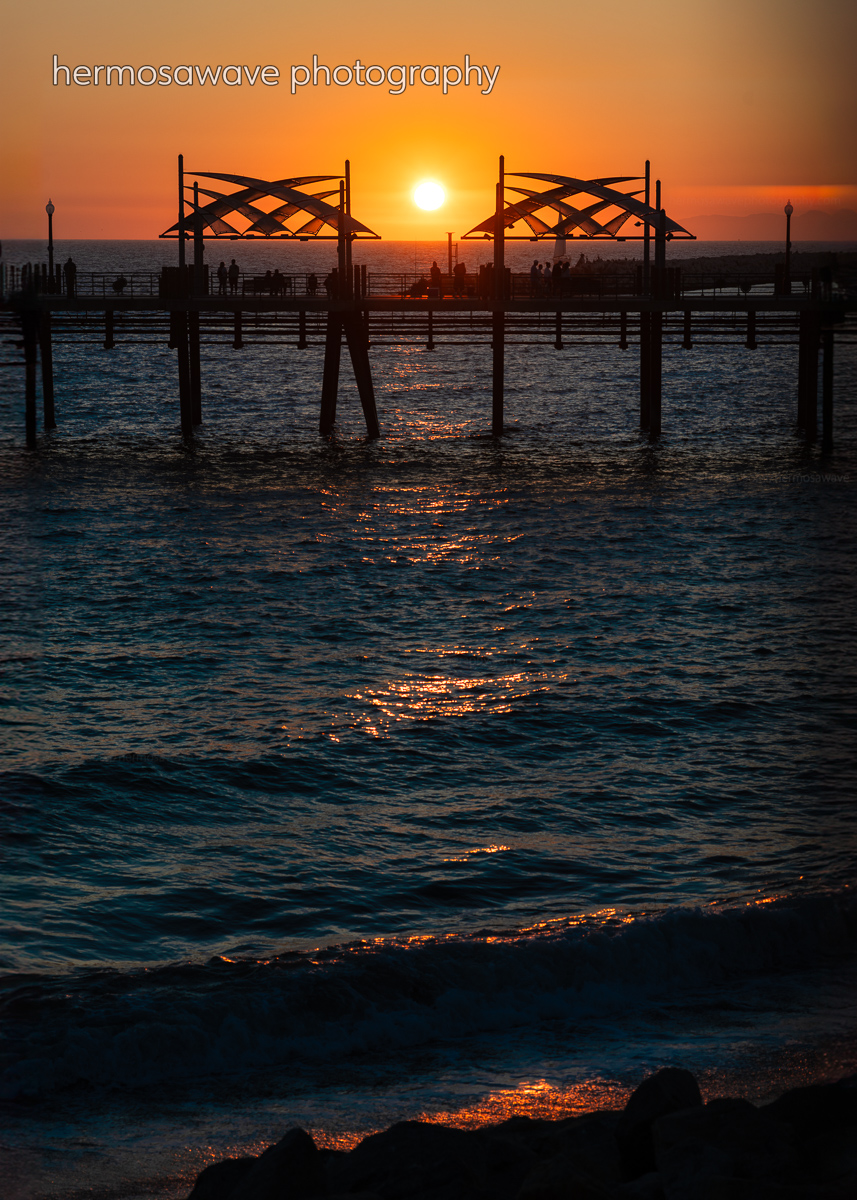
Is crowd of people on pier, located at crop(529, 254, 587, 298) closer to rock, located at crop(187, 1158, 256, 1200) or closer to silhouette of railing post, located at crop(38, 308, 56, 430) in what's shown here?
silhouette of railing post, located at crop(38, 308, 56, 430)

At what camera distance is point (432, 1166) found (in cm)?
601

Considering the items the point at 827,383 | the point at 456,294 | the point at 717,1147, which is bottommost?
the point at 717,1147

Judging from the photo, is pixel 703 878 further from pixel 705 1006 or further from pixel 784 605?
pixel 784 605

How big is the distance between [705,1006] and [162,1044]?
364 cm

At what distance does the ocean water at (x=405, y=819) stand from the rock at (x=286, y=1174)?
0.88 meters

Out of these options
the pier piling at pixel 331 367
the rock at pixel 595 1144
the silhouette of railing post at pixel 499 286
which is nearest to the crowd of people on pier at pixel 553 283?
the silhouette of railing post at pixel 499 286

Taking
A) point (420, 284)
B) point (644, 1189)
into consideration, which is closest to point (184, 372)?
point (420, 284)

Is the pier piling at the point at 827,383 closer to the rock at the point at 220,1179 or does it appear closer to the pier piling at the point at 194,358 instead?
the pier piling at the point at 194,358

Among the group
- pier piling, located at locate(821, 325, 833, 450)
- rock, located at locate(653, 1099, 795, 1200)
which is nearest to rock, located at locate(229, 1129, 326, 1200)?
rock, located at locate(653, 1099, 795, 1200)

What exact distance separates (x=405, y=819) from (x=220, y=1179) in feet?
20.0

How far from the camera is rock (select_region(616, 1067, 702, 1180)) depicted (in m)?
6.23

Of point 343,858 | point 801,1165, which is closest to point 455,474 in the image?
point 343,858

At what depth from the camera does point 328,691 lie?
15.9 m

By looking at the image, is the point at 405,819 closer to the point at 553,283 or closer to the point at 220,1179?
the point at 220,1179
